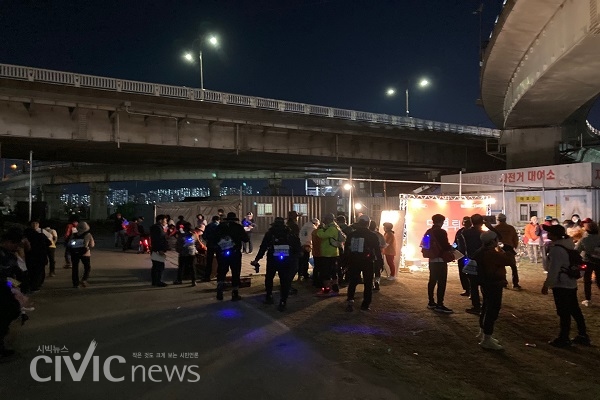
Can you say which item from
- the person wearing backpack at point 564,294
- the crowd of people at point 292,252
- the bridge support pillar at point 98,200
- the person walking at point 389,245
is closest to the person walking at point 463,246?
the crowd of people at point 292,252

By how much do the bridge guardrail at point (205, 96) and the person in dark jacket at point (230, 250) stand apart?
1645 cm

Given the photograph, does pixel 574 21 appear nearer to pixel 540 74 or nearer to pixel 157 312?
pixel 540 74

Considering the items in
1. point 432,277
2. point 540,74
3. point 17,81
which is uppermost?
point 17,81

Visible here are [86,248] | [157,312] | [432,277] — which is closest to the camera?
[157,312]

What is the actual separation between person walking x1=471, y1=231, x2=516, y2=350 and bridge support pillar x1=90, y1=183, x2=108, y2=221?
6289 centimetres

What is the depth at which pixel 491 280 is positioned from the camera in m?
5.84

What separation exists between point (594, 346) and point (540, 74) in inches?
456

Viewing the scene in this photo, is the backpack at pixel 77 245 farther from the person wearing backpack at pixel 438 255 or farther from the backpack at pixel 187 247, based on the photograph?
the person wearing backpack at pixel 438 255

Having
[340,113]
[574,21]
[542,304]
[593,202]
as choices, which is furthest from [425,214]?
[340,113]

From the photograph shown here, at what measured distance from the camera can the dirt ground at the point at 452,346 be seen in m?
4.68

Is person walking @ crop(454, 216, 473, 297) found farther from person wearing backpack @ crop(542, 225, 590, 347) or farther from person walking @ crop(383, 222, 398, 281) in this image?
person wearing backpack @ crop(542, 225, 590, 347)

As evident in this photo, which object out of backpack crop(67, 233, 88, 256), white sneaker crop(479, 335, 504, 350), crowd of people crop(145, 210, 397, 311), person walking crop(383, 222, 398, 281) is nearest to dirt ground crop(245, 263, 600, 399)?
white sneaker crop(479, 335, 504, 350)

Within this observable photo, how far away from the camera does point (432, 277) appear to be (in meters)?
8.05

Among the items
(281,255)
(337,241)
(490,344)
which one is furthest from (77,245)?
(490,344)
